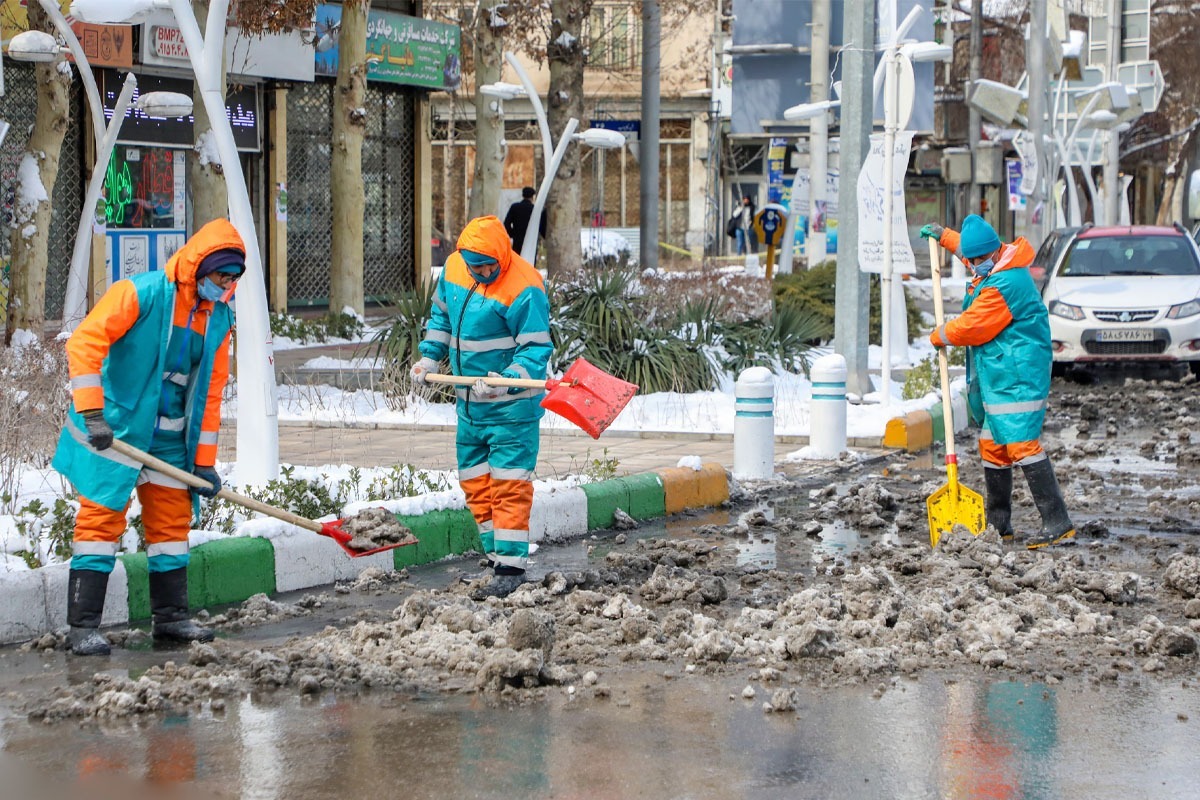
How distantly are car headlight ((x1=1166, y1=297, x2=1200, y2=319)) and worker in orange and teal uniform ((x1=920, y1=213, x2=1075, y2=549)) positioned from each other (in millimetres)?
9432

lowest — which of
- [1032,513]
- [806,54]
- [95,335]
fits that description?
[1032,513]

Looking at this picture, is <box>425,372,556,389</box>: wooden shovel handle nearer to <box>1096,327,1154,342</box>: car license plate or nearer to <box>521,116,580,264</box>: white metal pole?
<box>521,116,580,264</box>: white metal pole

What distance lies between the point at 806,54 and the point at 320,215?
8.54 metres

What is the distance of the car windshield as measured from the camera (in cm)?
1917

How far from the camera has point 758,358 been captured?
56.2 feet

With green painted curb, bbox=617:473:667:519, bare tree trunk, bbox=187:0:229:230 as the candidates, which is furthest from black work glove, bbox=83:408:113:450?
bare tree trunk, bbox=187:0:229:230

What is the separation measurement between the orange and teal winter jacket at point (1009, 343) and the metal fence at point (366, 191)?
17202mm

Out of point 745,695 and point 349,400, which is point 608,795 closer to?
point 745,695

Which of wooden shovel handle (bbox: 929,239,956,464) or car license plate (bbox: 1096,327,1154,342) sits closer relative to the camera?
wooden shovel handle (bbox: 929,239,956,464)

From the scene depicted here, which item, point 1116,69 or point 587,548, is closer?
point 587,548

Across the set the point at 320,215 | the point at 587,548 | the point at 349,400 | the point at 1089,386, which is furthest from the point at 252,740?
the point at 320,215

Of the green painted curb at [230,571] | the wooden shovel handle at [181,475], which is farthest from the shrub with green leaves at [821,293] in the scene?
the wooden shovel handle at [181,475]

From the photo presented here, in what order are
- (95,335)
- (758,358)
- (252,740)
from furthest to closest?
(758,358) < (95,335) < (252,740)

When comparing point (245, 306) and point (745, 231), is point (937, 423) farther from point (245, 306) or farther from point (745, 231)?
point (745, 231)
